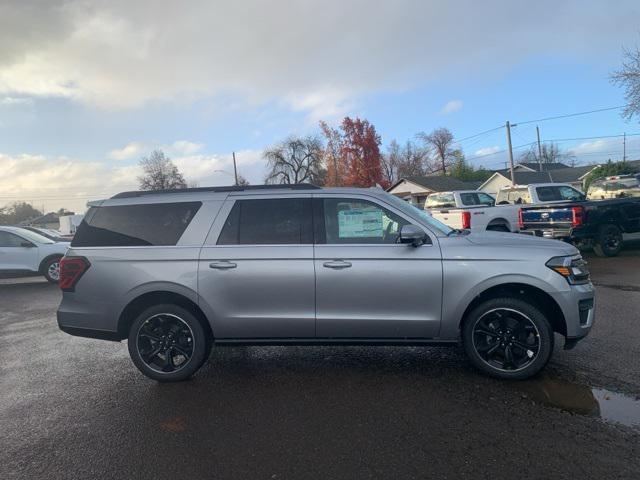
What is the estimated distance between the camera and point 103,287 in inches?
178

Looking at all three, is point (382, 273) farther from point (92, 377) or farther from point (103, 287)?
point (92, 377)

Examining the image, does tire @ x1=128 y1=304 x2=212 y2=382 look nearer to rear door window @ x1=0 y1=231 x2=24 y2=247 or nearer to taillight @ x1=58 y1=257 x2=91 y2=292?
taillight @ x1=58 y1=257 x2=91 y2=292

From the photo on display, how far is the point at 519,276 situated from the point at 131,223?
12.7 feet

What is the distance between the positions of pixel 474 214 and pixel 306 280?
38.0 feet

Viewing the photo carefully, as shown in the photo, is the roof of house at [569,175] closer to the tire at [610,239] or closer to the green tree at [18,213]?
the tire at [610,239]

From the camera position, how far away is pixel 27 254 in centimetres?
1218

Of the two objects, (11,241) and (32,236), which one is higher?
(32,236)

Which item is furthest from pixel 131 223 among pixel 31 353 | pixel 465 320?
pixel 465 320

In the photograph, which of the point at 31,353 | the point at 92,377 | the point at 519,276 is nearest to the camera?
the point at 519,276

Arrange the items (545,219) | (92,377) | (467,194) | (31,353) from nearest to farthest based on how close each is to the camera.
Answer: (92,377) < (31,353) < (545,219) < (467,194)

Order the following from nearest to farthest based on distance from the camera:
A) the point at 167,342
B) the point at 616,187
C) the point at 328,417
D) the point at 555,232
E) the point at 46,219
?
1. the point at 328,417
2. the point at 167,342
3. the point at 555,232
4. the point at 616,187
5. the point at 46,219

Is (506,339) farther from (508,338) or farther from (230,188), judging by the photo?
(230,188)

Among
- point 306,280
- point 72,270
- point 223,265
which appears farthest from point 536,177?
point 72,270

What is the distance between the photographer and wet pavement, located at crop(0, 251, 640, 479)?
302cm
